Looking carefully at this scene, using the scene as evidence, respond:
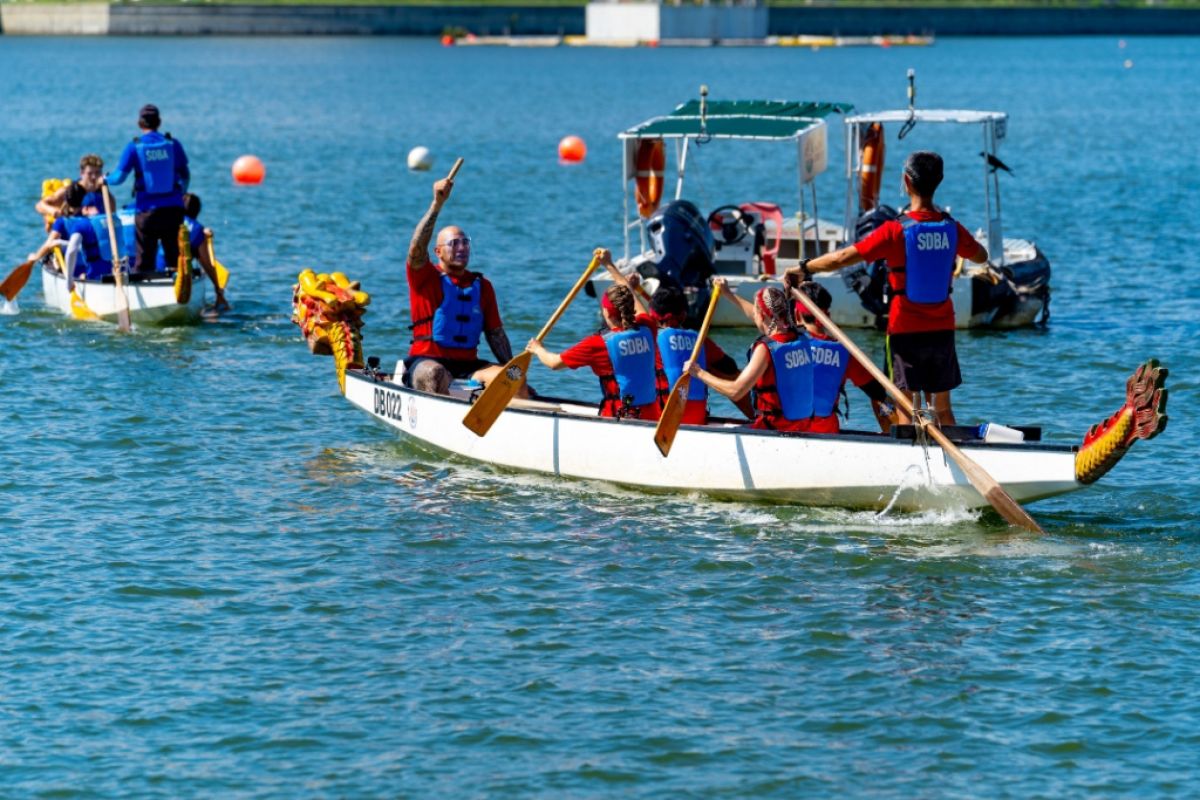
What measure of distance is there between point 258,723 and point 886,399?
6778 mm

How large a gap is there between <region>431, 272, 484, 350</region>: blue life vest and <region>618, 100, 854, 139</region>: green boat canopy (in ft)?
24.5

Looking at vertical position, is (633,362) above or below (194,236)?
below

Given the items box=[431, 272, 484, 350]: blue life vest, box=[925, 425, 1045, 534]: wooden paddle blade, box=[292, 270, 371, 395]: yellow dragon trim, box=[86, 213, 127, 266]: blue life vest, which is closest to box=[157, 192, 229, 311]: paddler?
box=[86, 213, 127, 266]: blue life vest

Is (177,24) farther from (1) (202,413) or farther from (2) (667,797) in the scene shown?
(2) (667,797)

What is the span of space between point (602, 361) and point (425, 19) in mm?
121482

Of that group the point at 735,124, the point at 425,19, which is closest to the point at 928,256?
the point at 735,124

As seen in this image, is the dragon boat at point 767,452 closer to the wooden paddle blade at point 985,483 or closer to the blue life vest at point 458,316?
the wooden paddle blade at point 985,483

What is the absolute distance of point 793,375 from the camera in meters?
14.1

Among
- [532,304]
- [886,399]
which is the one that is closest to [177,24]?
[532,304]

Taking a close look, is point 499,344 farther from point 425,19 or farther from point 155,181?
point 425,19

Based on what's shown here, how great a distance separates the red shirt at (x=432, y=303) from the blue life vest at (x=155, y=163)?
7.42 meters

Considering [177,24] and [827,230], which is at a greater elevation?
[177,24]

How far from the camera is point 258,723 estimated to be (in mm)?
10812

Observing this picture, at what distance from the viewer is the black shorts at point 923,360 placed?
14281 mm
